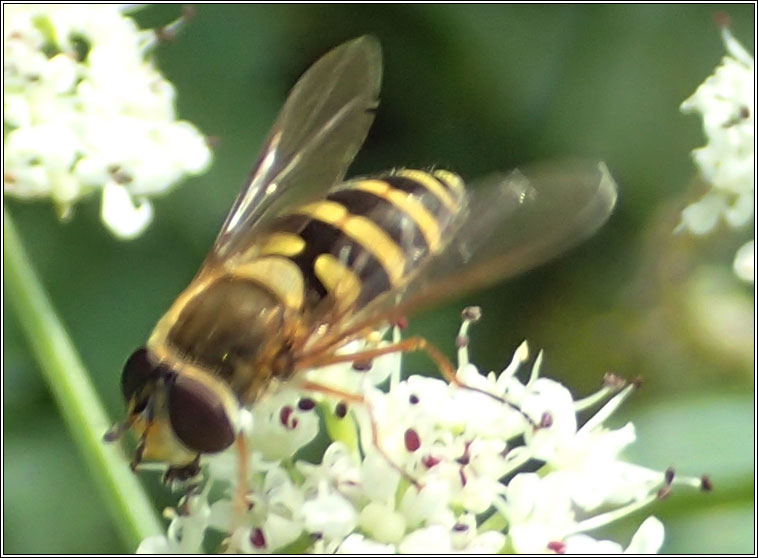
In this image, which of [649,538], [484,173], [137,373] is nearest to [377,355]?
[137,373]

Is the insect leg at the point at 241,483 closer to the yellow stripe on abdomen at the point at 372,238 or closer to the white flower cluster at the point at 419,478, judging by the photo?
the white flower cluster at the point at 419,478

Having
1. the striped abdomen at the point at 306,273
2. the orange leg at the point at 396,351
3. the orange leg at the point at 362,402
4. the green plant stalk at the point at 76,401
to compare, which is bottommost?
the green plant stalk at the point at 76,401

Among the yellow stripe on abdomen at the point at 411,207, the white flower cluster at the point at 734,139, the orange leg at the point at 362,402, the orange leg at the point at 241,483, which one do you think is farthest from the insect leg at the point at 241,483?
the white flower cluster at the point at 734,139

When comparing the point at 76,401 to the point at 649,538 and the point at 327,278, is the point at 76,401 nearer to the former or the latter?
the point at 327,278

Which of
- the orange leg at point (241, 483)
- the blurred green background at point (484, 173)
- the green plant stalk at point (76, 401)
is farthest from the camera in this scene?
the blurred green background at point (484, 173)

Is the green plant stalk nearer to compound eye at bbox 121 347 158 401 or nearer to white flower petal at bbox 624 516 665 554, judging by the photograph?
compound eye at bbox 121 347 158 401

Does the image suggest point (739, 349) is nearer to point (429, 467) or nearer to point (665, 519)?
point (665, 519)
